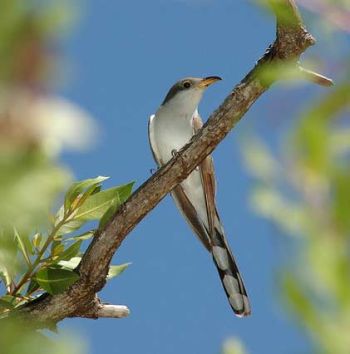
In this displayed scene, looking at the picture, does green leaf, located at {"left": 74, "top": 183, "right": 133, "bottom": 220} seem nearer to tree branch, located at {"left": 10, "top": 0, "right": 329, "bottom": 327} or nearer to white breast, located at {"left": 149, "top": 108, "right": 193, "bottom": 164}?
tree branch, located at {"left": 10, "top": 0, "right": 329, "bottom": 327}

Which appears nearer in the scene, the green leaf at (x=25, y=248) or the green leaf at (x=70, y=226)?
the green leaf at (x=25, y=248)

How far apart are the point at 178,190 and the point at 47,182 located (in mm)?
3746

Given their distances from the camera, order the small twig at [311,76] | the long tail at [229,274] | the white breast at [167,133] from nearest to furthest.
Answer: the small twig at [311,76]
the long tail at [229,274]
the white breast at [167,133]

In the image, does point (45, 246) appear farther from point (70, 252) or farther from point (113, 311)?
point (113, 311)

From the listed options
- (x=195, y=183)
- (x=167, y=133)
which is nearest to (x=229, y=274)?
(x=195, y=183)

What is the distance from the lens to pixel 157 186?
8.81 ft

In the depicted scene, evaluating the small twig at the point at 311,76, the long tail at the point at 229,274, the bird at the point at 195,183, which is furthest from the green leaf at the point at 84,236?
the small twig at the point at 311,76

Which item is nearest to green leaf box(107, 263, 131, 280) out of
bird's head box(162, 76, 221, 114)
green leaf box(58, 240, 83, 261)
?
green leaf box(58, 240, 83, 261)

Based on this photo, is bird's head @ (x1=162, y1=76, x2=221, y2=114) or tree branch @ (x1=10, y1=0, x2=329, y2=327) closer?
tree branch @ (x1=10, y1=0, x2=329, y2=327)

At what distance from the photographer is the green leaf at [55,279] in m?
2.47

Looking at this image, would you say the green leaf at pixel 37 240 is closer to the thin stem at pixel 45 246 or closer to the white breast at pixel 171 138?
the thin stem at pixel 45 246

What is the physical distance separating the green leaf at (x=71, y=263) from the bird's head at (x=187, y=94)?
101 inches

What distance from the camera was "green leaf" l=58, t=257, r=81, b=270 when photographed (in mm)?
2609

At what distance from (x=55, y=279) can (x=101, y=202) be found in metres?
0.29
